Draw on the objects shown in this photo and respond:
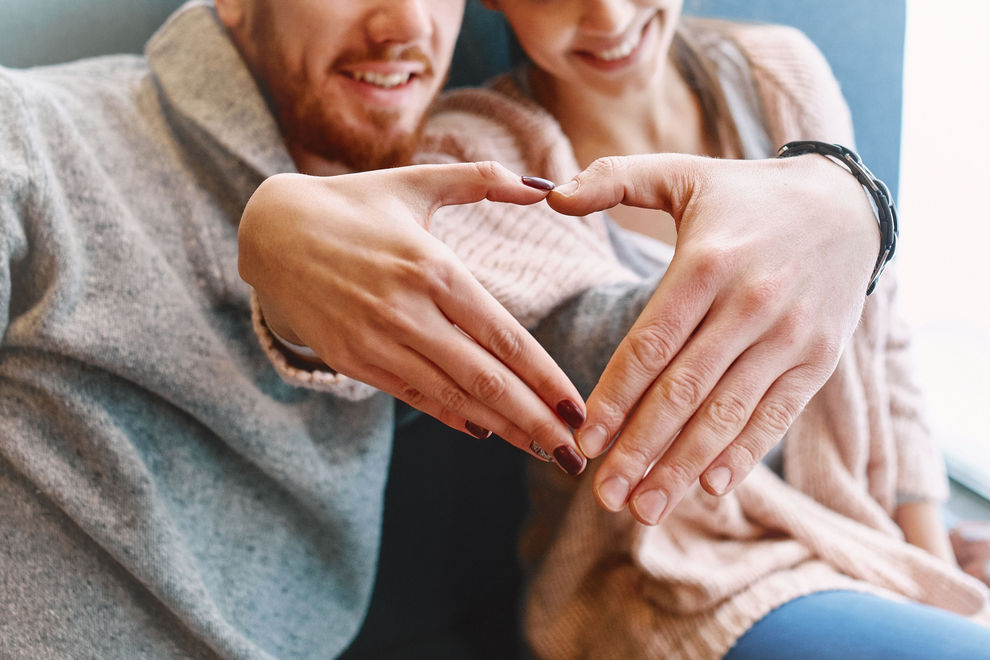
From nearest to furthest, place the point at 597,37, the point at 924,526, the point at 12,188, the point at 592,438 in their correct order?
the point at 592,438
the point at 12,188
the point at 597,37
the point at 924,526

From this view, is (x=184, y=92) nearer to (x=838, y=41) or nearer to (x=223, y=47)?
(x=223, y=47)

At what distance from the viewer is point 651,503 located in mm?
345

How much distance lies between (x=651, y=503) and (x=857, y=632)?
30 cm

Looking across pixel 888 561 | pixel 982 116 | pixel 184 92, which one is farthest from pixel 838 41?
pixel 184 92

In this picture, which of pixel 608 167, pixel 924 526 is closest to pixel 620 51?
pixel 608 167

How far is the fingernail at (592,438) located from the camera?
1.10ft

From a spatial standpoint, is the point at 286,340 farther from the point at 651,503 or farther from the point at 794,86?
the point at 794,86

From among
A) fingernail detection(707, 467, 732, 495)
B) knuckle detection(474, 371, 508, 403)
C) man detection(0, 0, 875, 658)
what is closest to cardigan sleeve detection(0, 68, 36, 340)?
man detection(0, 0, 875, 658)

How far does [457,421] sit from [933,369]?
2.22 ft

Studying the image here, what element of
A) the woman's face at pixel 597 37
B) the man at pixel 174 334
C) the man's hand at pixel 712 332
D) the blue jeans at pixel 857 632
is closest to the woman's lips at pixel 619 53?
the woman's face at pixel 597 37

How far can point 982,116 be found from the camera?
0.64 meters

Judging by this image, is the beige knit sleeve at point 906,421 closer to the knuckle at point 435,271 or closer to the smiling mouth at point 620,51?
the smiling mouth at point 620,51

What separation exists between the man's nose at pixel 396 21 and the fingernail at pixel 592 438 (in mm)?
324

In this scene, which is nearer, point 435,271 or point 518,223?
point 435,271
